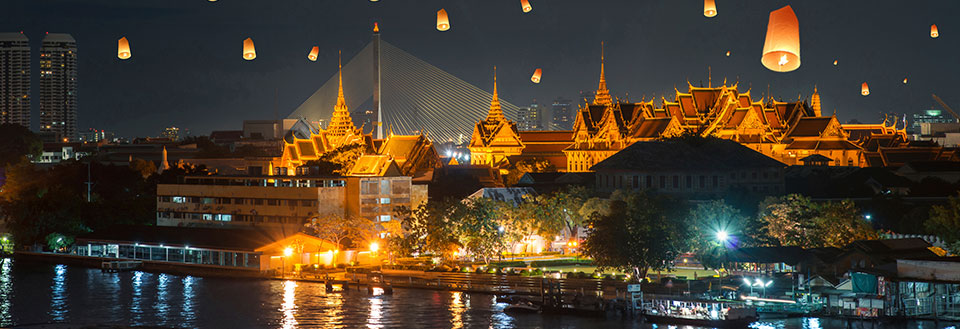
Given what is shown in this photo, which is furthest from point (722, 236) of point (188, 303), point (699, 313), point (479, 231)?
point (188, 303)

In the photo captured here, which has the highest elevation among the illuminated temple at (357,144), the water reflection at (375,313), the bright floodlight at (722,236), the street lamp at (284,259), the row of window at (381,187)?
the illuminated temple at (357,144)

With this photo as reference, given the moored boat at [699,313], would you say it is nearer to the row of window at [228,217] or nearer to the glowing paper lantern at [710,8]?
the glowing paper lantern at [710,8]

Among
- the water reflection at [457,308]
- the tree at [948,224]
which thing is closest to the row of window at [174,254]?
the water reflection at [457,308]

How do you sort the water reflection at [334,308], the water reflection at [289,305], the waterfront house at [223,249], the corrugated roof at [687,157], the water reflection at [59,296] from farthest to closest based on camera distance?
the corrugated roof at [687,157]
the waterfront house at [223,249]
the water reflection at [59,296]
the water reflection at [334,308]
the water reflection at [289,305]

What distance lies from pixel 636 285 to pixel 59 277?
36.3 m

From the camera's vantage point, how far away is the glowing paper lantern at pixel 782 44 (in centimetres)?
3603

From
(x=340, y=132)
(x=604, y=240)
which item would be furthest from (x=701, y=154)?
(x=340, y=132)

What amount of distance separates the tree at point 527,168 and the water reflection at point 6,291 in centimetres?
4601

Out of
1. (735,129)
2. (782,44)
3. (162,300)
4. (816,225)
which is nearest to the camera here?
(782,44)

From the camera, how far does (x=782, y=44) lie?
3609 cm

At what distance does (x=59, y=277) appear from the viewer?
6662 centimetres

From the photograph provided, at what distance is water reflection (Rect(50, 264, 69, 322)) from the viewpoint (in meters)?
52.2

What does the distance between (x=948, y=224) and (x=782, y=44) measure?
22168mm

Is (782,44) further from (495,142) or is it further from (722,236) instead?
(495,142)
